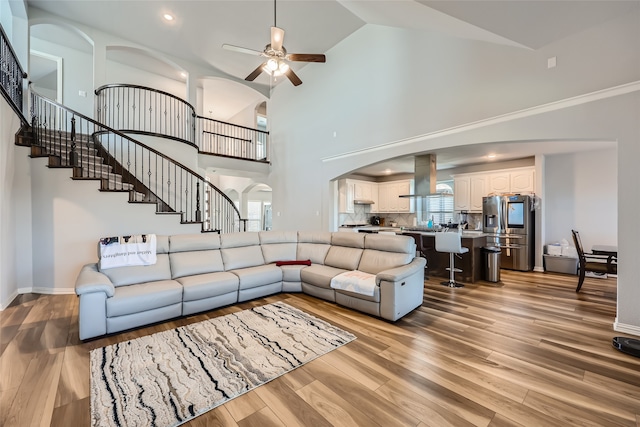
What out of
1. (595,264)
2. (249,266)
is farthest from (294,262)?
(595,264)

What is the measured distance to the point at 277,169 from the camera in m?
8.05

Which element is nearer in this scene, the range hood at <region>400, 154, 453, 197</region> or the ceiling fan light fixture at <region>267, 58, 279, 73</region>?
the ceiling fan light fixture at <region>267, 58, 279, 73</region>

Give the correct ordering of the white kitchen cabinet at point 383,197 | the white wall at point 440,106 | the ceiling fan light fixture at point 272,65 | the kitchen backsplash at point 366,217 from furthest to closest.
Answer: the white kitchen cabinet at point 383,197 < the kitchen backsplash at point 366,217 < the ceiling fan light fixture at point 272,65 < the white wall at point 440,106

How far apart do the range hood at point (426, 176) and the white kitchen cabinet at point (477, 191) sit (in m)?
1.80

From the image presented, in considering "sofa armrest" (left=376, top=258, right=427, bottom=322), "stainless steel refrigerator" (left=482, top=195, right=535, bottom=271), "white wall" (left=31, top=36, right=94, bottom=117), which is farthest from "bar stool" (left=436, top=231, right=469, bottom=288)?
"white wall" (left=31, top=36, right=94, bottom=117)

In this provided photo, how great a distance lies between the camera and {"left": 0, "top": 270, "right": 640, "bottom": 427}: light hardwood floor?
1.67m

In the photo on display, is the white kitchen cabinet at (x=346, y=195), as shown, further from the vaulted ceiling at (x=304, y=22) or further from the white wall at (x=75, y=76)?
the white wall at (x=75, y=76)

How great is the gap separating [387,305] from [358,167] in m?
3.53

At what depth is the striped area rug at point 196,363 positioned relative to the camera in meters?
1.72

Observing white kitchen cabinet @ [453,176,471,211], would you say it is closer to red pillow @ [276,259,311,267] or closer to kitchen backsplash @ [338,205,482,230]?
kitchen backsplash @ [338,205,482,230]

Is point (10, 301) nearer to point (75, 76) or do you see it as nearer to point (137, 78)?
point (75, 76)

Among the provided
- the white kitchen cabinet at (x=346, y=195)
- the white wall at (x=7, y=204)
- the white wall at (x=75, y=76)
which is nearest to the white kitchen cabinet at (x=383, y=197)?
Result: the white kitchen cabinet at (x=346, y=195)

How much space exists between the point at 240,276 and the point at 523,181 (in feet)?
22.3

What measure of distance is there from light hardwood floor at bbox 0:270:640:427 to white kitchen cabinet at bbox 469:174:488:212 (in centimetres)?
389
